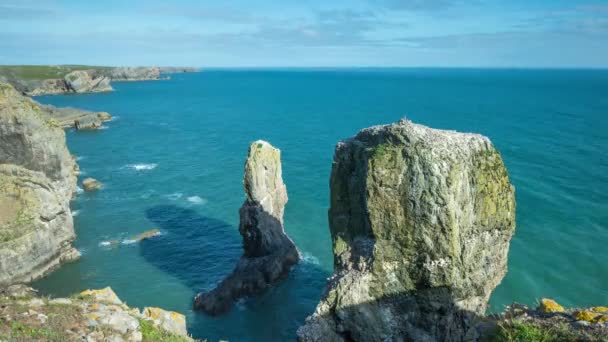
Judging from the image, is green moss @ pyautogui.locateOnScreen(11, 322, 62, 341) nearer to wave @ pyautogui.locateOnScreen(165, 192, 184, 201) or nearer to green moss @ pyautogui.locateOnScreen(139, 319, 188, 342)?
green moss @ pyautogui.locateOnScreen(139, 319, 188, 342)

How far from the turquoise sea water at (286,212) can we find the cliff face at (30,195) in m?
2.76

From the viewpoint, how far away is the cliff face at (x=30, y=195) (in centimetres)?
3972

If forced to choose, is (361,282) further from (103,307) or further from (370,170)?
(103,307)

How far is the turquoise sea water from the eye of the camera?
39188 mm

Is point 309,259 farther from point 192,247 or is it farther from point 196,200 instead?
point 196,200

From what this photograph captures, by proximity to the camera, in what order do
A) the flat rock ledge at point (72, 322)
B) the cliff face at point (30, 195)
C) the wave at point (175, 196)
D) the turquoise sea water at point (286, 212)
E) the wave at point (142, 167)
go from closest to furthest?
the flat rock ledge at point (72, 322)
the turquoise sea water at point (286, 212)
the cliff face at point (30, 195)
the wave at point (175, 196)
the wave at point (142, 167)

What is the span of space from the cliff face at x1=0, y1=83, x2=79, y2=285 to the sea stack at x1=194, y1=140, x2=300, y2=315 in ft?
57.8

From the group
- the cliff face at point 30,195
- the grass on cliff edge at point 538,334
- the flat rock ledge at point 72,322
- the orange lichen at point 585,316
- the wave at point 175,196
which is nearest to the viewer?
the grass on cliff edge at point 538,334

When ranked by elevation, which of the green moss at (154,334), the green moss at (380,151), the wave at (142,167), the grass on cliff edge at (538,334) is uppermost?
the green moss at (380,151)

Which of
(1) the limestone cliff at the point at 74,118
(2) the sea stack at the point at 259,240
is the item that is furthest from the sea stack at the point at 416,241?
(1) the limestone cliff at the point at 74,118

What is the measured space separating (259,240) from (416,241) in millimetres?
23488

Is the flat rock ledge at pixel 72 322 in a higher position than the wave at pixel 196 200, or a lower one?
higher

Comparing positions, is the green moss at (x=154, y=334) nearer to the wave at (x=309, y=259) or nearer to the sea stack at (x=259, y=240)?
the sea stack at (x=259, y=240)

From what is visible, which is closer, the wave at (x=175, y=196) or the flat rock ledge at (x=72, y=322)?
the flat rock ledge at (x=72, y=322)
